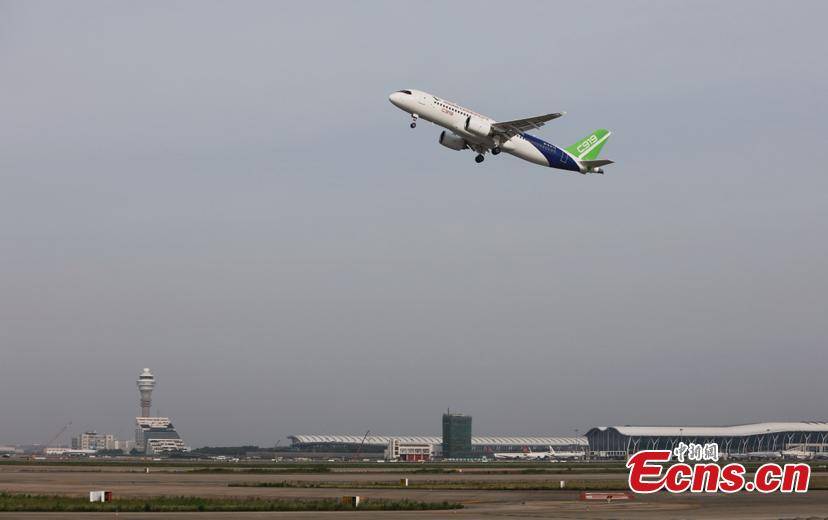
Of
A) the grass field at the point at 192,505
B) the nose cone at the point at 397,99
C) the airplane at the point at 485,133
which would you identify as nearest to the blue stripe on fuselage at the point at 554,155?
the airplane at the point at 485,133

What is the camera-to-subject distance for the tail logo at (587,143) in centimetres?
10962

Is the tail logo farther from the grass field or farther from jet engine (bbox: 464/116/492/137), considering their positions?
the grass field

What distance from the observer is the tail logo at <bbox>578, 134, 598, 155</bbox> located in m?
110

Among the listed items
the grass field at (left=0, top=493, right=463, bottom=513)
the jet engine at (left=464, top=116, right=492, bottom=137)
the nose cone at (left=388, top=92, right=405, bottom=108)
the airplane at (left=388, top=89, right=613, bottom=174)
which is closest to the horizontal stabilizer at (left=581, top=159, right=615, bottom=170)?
the airplane at (left=388, top=89, right=613, bottom=174)

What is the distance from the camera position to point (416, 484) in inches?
3526

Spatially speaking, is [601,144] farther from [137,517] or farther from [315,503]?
[137,517]

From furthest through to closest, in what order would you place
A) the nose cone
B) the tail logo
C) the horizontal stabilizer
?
1. the tail logo
2. the horizontal stabilizer
3. the nose cone

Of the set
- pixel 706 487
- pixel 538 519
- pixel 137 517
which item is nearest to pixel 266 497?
pixel 137 517

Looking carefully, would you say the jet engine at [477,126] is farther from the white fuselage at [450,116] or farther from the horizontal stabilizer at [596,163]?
the horizontal stabilizer at [596,163]

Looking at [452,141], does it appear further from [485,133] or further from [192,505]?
[192,505]

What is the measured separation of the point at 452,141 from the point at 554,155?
11052 mm

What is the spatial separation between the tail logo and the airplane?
4.55 m

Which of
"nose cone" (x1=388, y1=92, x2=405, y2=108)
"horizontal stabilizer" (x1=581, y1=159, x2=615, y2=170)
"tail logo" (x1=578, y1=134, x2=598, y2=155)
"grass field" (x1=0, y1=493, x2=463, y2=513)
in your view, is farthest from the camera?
"tail logo" (x1=578, y1=134, x2=598, y2=155)

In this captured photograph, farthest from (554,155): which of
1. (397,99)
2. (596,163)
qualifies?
(397,99)
